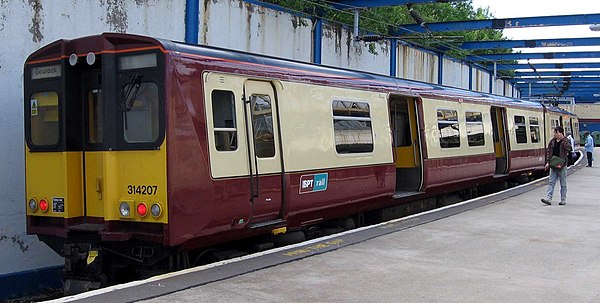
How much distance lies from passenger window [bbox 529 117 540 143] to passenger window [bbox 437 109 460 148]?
6762 millimetres

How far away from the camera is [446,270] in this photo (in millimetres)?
6887

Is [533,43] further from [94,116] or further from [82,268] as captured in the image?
[82,268]

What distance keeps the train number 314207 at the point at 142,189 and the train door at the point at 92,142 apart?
544 millimetres

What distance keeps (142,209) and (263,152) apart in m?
1.73

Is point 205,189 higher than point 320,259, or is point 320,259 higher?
point 205,189

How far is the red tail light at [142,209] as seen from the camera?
20.9ft

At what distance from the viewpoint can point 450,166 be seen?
12641mm

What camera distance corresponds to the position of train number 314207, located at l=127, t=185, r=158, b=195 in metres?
6.34

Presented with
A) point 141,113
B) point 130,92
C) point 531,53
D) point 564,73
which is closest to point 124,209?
point 141,113

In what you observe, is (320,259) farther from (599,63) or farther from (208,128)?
(599,63)

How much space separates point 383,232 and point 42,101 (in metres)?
5.05

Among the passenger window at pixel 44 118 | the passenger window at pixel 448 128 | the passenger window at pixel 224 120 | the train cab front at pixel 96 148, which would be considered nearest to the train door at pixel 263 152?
the passenger window at pixel 224 120

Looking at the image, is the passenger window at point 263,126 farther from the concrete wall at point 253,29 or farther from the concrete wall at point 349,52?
the concrete wall at point 349,52

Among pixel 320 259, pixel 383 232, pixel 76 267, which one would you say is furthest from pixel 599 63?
pixel 76 267
